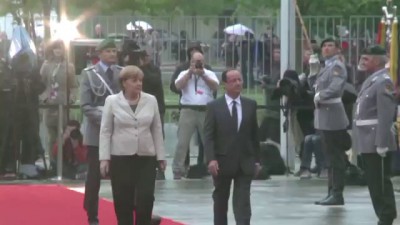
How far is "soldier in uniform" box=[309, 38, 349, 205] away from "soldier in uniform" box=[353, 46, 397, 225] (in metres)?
2.58

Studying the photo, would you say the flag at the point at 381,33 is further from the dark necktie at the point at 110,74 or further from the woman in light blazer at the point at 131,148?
the woman in light blazer at the point at 131,148

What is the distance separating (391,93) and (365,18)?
7793 mm

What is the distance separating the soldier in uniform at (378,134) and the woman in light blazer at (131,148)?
2.43 metres

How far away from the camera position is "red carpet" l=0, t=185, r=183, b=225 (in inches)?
611

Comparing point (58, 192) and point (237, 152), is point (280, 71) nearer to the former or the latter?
point (58, 192)

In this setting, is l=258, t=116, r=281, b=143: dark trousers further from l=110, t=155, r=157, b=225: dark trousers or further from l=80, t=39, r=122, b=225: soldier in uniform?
l=110, t=155, r=157, b=225: dark trousers

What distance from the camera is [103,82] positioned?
15.0 m

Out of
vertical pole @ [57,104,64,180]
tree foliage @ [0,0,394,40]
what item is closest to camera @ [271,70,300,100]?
vertical pole @ [57,104,64,180]

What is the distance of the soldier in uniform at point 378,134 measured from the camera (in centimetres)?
1412

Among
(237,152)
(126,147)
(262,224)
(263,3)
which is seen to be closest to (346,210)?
(262,224)

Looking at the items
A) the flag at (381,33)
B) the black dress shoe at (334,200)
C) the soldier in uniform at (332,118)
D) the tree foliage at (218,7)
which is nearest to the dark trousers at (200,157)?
the flag at (381,33)

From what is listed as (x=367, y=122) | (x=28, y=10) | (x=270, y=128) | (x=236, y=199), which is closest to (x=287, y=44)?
(x=270, y=128)

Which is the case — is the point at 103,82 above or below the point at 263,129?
above

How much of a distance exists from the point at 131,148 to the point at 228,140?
3.95 feet
